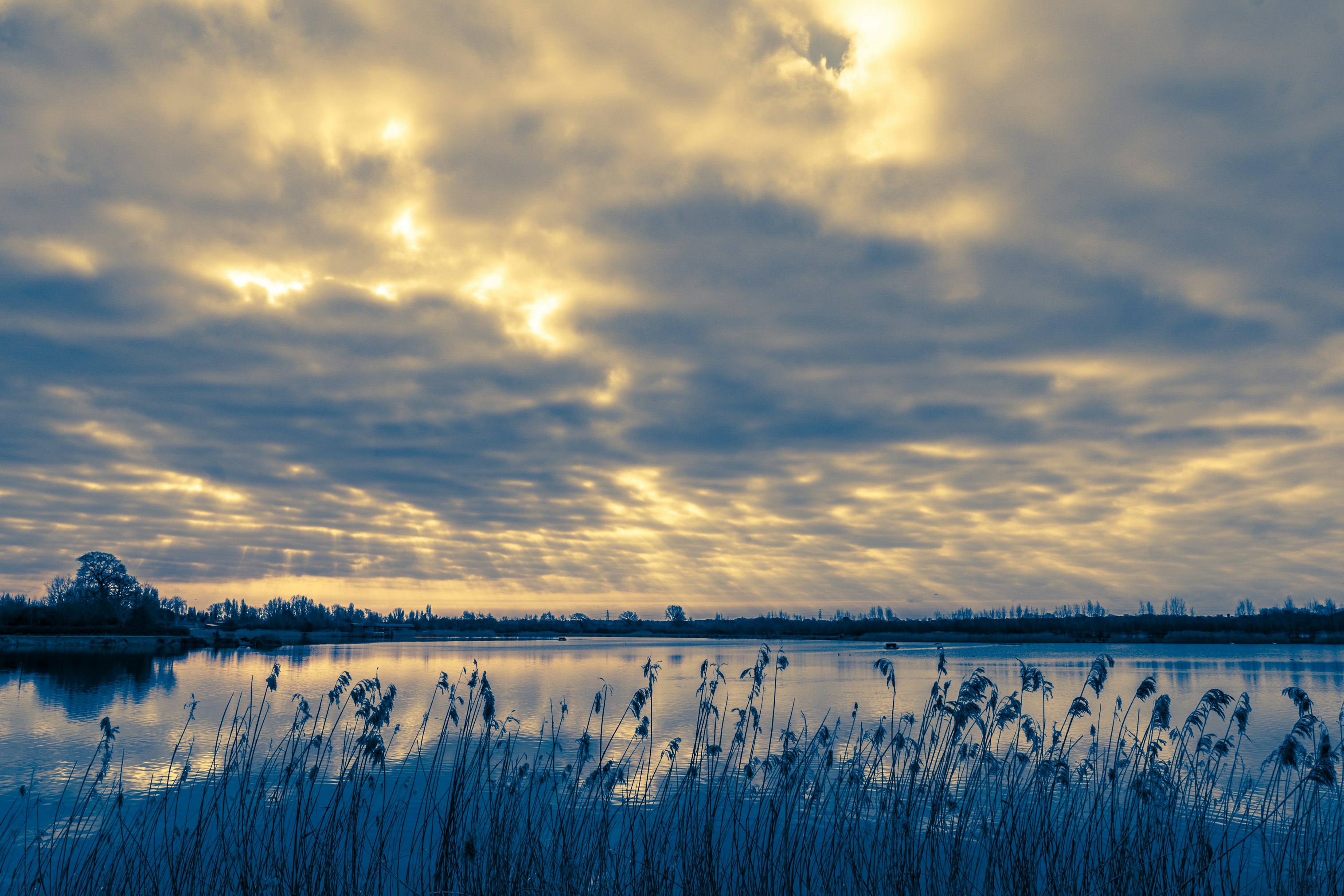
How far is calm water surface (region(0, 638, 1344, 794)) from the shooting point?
33.6 m

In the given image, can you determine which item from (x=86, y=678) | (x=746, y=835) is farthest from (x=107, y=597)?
(x=746, y=835)

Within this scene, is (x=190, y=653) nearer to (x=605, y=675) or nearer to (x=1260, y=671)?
(x=605, y=675)

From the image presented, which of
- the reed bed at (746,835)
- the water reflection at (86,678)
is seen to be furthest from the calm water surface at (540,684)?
the reed bed at (746,835)

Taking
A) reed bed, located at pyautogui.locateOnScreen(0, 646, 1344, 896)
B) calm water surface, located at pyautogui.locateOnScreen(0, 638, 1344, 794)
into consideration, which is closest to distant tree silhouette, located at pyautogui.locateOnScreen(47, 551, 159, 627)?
calm water surface, located at pyautogui.locateOnScreen(0, 638, 1344, 794)

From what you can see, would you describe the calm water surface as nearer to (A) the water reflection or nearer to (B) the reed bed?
(A) the water reflection

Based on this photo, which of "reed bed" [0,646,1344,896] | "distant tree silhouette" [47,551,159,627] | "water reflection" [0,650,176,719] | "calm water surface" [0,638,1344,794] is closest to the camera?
"reed bed" [0,646,1344,896]

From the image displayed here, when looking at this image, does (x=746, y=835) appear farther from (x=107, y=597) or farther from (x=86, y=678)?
(x=107, y=597)

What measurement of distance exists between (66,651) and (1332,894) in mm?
128005

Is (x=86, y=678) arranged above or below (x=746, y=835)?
→ below

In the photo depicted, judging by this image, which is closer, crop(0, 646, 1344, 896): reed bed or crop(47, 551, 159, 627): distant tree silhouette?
crop(0, 646, 1344, 896): reed bed

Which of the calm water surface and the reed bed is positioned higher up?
the reed bed

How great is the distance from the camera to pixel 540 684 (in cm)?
5819

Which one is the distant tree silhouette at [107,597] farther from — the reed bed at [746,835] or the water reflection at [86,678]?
the reed bed at [746,835]

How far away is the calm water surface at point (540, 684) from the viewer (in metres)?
→ 33.6
